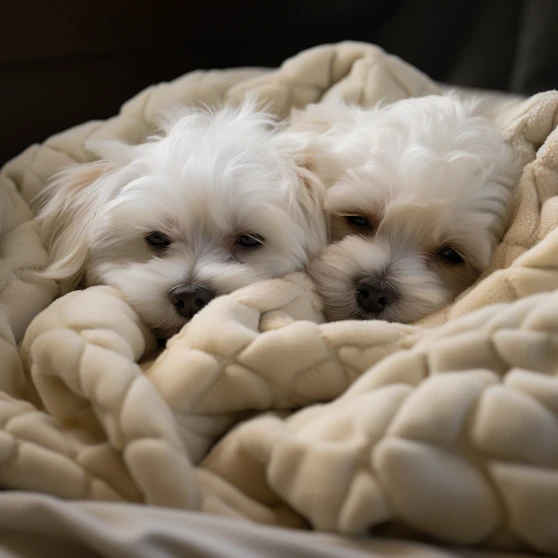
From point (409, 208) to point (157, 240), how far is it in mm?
543

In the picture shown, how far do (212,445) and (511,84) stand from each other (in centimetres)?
191

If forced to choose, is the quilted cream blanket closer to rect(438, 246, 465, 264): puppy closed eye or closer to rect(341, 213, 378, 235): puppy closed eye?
rect(438, 246, 465, 264): puppy closed eye

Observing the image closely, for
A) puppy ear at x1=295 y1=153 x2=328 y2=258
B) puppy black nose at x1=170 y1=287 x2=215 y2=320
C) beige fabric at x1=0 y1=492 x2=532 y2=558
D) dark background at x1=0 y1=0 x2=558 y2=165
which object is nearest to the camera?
beige fabric at x1=0 y1=492 x2=532 y2=558

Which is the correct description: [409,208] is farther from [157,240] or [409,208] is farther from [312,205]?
[157,240]

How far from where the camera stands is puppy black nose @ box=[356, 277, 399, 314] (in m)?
1.46

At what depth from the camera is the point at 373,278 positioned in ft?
4.83

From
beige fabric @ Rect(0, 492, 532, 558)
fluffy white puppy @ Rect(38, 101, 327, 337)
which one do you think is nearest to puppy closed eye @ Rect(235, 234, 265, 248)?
fluffy white puppy @ Rect(38, 101, 327, 337)

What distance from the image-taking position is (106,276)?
4.94ft

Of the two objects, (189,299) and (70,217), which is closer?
(189,299)

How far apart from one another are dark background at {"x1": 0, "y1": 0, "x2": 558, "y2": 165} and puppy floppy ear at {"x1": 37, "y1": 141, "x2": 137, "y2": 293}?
A: 51cm

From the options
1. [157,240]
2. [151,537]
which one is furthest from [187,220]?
[151,537]

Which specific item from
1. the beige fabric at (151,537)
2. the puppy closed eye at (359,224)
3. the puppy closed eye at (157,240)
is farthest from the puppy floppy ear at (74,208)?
the beige fabric at (151,537)

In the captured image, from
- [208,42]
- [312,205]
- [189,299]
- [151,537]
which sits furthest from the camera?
[208,42]

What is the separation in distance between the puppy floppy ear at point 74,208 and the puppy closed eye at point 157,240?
0.12 m
